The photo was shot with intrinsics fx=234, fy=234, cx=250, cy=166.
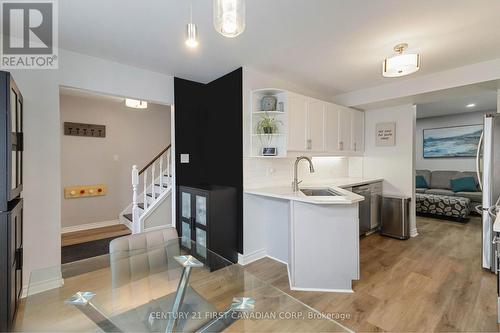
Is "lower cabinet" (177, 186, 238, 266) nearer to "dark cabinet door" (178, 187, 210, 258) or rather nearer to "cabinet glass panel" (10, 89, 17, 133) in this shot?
"dark cabinet door" (178, 187, 210, 258)

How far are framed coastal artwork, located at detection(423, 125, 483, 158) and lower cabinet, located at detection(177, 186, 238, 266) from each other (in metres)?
5.92

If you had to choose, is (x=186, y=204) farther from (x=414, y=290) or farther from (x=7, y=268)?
(x=414, y=290)

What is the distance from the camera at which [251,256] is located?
9.69ft

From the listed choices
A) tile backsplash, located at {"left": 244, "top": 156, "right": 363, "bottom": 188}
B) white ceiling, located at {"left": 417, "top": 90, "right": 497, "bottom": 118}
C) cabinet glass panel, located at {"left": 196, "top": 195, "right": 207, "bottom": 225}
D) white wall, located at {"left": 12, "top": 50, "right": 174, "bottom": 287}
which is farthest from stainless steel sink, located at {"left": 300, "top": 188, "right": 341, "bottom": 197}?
white ceiling, located at {"left": 417, "top": 90, "right": 497, "bottom": 118}

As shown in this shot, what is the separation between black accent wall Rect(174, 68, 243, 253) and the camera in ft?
9.54

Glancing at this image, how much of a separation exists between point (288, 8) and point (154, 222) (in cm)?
351

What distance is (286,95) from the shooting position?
2.94 m

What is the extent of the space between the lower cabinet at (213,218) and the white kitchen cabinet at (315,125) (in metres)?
1.33

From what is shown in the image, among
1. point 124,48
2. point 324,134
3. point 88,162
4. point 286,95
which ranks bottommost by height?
Answer: point 88,162

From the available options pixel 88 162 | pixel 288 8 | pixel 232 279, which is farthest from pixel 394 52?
pixel 88 162

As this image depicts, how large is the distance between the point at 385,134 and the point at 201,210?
11.2 feet

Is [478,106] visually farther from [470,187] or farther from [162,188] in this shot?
[162,188]

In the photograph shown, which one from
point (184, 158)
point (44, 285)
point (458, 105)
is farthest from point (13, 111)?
point (458, 105)

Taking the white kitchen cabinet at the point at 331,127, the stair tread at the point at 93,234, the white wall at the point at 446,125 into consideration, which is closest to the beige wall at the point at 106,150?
the stair tread at the point at 93,234
